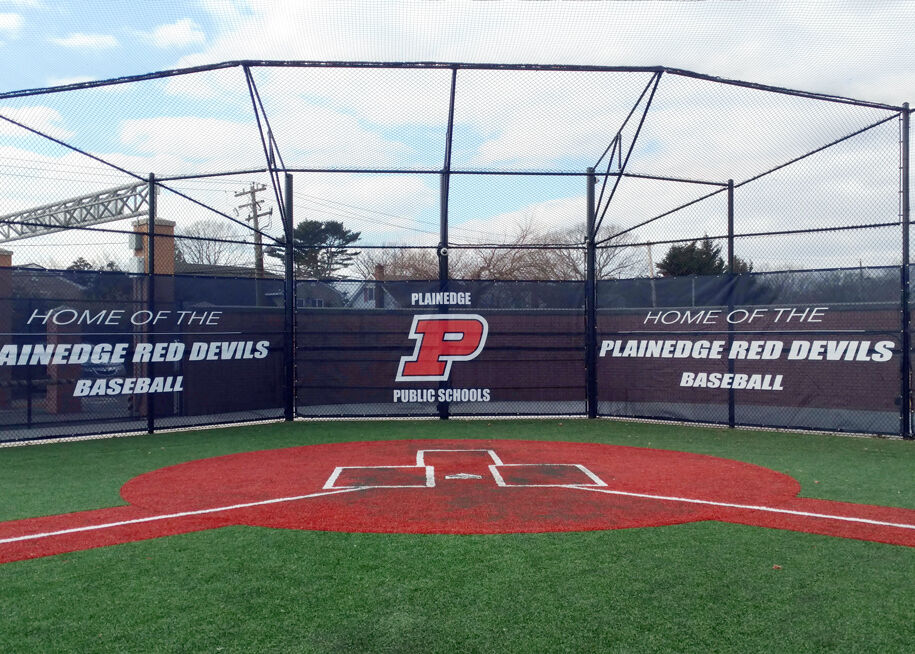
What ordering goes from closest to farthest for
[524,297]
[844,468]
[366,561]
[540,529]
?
[366,561], [540,529], [844,468], [524,297]

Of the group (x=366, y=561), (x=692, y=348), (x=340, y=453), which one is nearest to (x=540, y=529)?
(x=366, y=561)

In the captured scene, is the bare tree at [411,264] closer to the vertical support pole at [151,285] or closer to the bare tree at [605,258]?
the bare tree at [605,258]

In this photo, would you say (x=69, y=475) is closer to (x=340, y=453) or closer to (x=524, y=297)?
(x=340, y=453)

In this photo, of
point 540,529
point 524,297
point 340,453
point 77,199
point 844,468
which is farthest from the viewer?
point 77,199

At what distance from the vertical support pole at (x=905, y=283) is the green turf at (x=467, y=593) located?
21.8 feet

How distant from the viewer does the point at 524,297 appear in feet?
43.0

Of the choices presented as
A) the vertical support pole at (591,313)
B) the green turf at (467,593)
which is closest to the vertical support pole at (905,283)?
the vertical support pole at (591,313)

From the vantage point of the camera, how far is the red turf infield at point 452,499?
Result: 5.82 metres

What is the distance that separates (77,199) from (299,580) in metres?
19.5

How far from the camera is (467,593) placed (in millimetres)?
4312

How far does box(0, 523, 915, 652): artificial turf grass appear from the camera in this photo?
144 inches

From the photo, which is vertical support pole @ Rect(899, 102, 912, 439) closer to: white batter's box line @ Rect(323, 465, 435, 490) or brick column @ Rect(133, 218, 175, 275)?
white batter's box line @ Rect(323, 465, 435, 490)

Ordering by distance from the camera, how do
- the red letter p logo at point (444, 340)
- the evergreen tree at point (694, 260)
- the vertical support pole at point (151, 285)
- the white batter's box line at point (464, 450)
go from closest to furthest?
the white batter's box line at point (464, 450) < the vertical support pole at point (151, 285) < the red letter p logo at point (444, 340) < the evergreen tree at point (694, 260)

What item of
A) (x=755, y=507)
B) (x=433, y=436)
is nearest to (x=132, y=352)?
(x=433, y=436)
